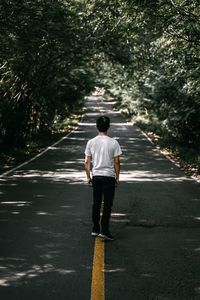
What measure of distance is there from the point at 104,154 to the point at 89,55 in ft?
58.7

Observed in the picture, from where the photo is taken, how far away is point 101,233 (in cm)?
739

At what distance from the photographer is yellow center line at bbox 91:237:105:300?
5035mm

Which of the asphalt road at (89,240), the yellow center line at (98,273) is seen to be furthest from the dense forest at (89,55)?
the yellow center line at (98,273)

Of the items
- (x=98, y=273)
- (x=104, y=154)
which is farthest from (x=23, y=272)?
(x=104, y=154)

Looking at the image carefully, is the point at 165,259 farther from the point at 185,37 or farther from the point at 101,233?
the point at 185,37

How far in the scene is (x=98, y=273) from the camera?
226 inches

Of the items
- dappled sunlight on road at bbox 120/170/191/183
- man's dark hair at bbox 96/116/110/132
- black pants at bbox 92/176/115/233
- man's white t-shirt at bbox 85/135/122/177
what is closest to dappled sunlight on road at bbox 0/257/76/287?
black pants at bbox 92/176/115/233

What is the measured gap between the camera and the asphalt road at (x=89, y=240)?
527 cm

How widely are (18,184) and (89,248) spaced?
21.4 feet

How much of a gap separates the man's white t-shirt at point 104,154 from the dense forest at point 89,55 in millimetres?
6698

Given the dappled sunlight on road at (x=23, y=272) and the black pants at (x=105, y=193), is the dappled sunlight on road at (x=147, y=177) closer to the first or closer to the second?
the black pants at (x=105, y=193)

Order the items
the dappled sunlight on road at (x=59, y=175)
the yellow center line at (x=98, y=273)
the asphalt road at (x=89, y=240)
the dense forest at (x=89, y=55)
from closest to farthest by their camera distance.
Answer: the yellow center line at (x=98, y=273), the asphalt road at (x=89, y=240), the dense forest at (x=89, y=55), the dappled sunlight on road at (x=59, y=175)

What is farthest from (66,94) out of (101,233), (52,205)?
(101,233)

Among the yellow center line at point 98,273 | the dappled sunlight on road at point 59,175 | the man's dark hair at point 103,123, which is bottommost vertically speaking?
the yellow center line at point 98,273
